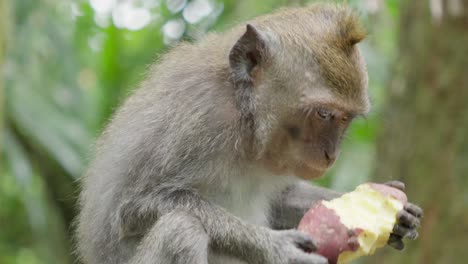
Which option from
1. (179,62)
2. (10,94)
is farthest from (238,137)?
(10,94)

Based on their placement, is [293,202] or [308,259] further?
[293,202]

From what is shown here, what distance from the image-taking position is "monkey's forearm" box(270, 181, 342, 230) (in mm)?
5430

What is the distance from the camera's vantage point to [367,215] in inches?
177

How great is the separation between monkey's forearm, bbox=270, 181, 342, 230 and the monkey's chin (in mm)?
583

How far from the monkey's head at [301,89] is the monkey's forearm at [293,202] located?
60 cm

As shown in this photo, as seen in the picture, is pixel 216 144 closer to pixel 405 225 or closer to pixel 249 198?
pixel 249 198

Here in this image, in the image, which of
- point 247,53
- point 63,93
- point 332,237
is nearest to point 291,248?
point 332,237

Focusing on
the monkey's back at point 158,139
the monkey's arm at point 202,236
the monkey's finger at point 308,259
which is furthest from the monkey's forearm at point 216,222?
the monkey's finger at point 308,259

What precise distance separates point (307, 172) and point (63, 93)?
18.6 feet

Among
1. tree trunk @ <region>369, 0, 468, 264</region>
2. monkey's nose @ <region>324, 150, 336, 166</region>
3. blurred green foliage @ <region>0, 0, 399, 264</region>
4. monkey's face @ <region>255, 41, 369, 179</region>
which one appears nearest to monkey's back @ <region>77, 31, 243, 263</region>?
monkey's face @ <region>255, 41, 369, 179</region>

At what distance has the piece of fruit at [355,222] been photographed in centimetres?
434

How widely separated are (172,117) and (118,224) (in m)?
0.65

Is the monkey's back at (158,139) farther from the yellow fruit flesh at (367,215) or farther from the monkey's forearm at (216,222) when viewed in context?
the yellow fruit flesh at (367,215)

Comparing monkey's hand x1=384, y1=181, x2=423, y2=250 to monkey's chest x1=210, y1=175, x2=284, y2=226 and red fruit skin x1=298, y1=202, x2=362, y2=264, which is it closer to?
red fruit skin x1=298, y1=202, x2=362, y2=264
